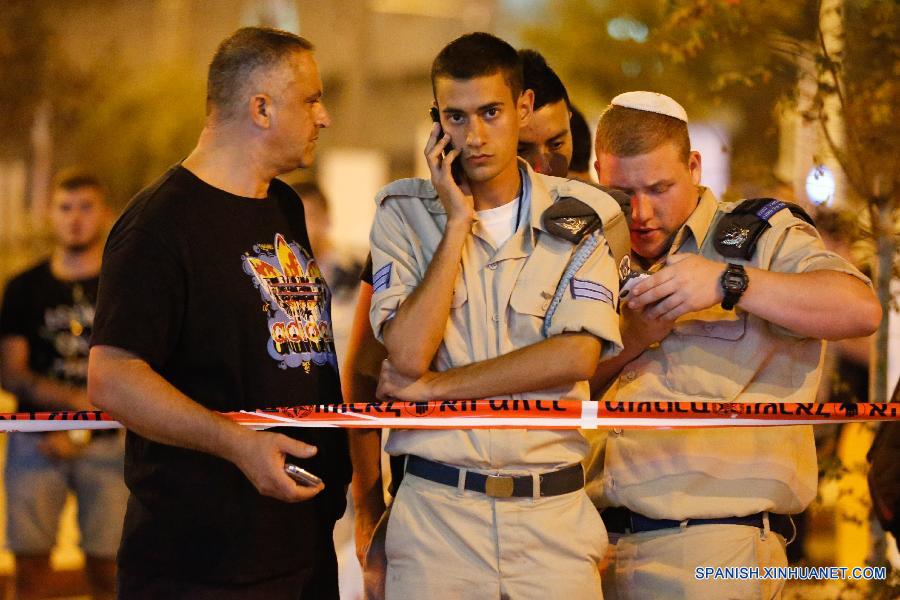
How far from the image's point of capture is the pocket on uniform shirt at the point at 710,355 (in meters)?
3.27

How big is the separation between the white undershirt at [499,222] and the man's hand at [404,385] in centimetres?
40

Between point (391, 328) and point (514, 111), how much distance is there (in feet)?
2.26

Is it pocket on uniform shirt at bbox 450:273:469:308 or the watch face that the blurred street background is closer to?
the watch face

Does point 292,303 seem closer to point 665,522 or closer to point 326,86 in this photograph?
point 665,522

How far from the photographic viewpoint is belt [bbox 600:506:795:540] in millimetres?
3238

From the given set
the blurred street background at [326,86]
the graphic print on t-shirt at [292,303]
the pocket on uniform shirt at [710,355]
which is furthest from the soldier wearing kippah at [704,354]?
the blurred street background at [326,86]

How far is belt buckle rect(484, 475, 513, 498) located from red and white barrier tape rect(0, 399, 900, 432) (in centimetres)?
13

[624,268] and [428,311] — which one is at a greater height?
[624,268]

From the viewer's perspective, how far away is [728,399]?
3256 millimetres

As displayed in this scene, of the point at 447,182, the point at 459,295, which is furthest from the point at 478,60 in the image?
the point at 459,295

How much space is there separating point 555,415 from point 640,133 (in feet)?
2.85

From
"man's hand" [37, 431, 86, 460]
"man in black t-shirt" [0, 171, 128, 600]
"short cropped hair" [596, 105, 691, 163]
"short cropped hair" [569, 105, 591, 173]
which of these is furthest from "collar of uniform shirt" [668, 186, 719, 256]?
"man's hand" [37, 431, 86, 460]

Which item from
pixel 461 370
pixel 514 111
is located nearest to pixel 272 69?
pixel 514 111

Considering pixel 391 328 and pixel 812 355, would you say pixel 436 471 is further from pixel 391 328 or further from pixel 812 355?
pixel 812 355
